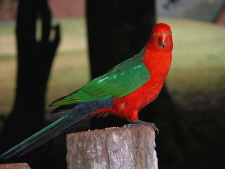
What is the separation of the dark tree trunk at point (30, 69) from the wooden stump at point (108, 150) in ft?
20.1

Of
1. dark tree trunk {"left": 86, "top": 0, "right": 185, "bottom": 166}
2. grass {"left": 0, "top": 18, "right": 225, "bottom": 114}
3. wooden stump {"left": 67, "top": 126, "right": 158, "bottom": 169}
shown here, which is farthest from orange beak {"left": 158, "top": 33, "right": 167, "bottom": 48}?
grass {"left": 0, "top": 18, "right": 225, "bottom": 114}

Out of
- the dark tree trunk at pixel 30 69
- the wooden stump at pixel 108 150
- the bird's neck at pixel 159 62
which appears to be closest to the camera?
the wooden stump at pixel 108 150

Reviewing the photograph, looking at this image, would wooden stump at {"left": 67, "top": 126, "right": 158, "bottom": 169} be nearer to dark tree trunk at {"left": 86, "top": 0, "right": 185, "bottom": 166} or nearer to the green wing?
the green wing

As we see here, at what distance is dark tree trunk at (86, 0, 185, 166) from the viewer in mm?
7508

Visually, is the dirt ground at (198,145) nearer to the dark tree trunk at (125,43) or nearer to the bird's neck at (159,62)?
the dark tree trunk at (125,43)

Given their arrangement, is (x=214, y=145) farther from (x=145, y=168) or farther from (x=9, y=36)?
(x=9, y=36)

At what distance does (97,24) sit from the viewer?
25.5ft

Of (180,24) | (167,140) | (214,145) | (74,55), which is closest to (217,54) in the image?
(180,24)

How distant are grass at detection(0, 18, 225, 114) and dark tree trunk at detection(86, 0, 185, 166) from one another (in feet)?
19.6

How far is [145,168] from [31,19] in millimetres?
6589

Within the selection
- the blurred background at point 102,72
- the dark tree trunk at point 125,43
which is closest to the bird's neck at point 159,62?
the dark tree trunk at point 125,43

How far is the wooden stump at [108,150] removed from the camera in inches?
99.2

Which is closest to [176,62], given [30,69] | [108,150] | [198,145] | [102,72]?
[198,145]

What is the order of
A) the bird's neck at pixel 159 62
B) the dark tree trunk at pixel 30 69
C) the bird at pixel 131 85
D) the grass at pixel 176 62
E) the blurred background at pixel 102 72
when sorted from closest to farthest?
the bird at pixel 131 85, the bird's neck at pixel 159 62, the blurred background at pixel 102 72, the dark tree trunk at pixel 30 69, the grass at pixel 176 62
